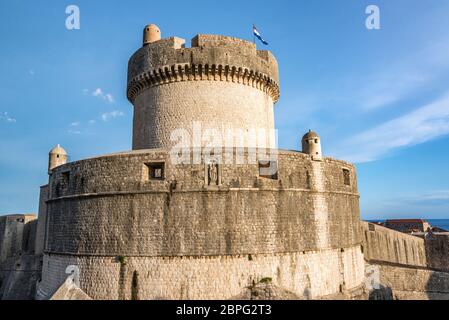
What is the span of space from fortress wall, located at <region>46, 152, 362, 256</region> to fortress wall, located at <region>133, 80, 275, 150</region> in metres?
4.10

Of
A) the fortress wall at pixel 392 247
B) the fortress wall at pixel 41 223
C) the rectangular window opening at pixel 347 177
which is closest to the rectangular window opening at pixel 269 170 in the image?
the rectangular window opening at pixel 347 177

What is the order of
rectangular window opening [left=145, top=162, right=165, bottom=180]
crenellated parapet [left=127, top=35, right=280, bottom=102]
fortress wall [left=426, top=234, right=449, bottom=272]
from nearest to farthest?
rectangular window opening [left=145, top=162, right=165, bottom=180]
crenellated parapet [left=127, top=35, right=280, bottom=102]
fortress wall [left=426, top=234, right=449, bottom=272]

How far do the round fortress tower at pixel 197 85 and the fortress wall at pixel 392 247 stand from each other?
871 cm

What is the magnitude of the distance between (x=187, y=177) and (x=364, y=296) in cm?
850

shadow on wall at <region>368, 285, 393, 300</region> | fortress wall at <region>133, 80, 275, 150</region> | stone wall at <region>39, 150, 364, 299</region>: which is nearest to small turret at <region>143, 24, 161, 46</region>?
fortress wall at <region>133, 80, 275, 150</region>

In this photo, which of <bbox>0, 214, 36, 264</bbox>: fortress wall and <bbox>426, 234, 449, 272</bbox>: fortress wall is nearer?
<bbox>426, 234, 449, 272</bbox>: fortress wall

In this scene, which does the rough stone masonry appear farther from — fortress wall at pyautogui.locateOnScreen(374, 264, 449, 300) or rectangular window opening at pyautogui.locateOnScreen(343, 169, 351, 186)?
fortress wall at pyautogui.locateOnScreen(374, 264, 449, 300)

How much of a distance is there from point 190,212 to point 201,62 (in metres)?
7.20

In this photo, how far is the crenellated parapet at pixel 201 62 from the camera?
1444cm

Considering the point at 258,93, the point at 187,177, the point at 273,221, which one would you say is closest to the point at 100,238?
the point at 187,177

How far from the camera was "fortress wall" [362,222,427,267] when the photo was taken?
1741 cm

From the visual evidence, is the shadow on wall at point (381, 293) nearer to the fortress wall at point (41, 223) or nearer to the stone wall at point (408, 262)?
the stone wall at point (408, 262)

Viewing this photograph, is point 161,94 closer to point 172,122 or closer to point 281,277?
point 172,122
